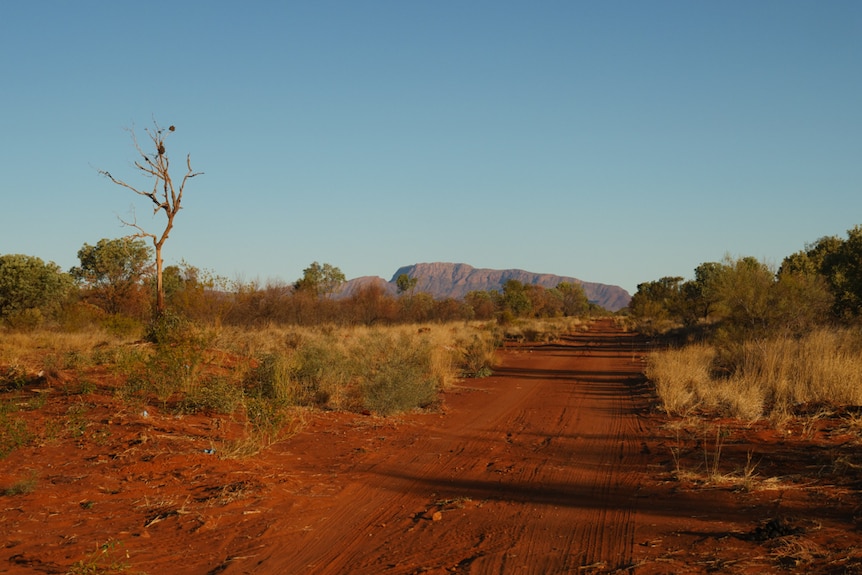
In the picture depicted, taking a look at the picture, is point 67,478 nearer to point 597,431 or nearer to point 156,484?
point 156,484

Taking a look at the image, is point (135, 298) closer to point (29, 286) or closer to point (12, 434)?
point (29, 286)

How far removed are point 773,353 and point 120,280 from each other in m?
31.0

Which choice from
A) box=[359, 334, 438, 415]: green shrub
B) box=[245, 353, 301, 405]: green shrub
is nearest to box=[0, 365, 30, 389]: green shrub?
box=[245, 353, 301, 405]: green shrub

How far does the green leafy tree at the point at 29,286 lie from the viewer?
29.4m

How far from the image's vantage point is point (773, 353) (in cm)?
1452

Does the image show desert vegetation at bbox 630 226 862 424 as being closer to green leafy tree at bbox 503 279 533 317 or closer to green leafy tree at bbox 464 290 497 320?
green leafy tree at bbox 464 290 497 320

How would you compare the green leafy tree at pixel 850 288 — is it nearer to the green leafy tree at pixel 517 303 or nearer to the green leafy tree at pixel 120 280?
the green leafy tree at pixel 120 280

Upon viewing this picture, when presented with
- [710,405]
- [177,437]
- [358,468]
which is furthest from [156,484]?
[710,405]

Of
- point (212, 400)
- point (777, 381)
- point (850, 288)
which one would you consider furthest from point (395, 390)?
point (850, 288)

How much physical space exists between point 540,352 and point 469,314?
107ft

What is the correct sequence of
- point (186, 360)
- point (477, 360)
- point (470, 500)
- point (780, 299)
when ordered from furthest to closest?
1. point (477, 360)
2. point (780, 299)
3. point (186, 360)
4. point (470, 500)

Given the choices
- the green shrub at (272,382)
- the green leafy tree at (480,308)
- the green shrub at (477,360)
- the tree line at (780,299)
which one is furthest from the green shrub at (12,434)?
the green leafy tree at (480,308)

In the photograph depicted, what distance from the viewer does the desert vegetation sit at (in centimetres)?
1162

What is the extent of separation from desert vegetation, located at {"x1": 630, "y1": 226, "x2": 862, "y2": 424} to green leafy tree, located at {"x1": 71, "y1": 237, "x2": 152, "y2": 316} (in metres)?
24.3
